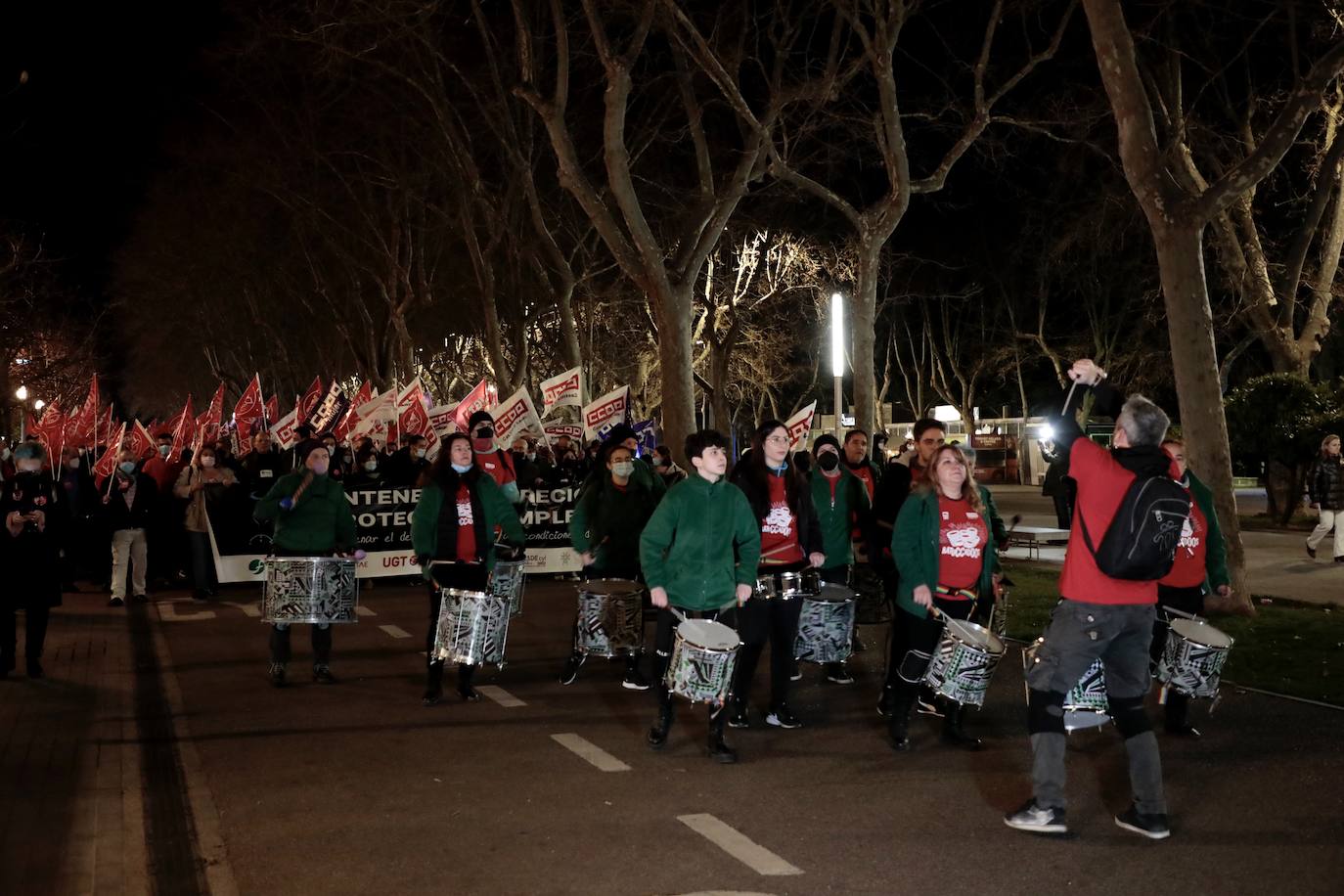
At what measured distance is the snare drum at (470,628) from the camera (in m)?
9.65

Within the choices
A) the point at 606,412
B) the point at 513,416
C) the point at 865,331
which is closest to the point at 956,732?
the point at 513,416

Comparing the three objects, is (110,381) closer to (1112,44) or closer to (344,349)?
(344,349)

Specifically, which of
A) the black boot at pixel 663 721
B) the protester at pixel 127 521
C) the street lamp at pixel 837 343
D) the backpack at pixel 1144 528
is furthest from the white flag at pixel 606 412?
the backpack at pixel 1144 528

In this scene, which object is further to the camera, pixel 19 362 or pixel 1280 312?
pixel 19 362

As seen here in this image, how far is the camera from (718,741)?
26.6 ft

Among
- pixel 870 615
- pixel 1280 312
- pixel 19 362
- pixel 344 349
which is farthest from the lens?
pixel 19 362

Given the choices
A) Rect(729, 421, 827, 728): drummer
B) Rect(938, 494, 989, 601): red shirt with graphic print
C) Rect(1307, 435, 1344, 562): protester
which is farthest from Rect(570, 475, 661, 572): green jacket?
Rect(1307, 435, 1344, 562): protester

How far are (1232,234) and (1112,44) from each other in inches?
461

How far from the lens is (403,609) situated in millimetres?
15758

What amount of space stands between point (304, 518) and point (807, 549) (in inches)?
150

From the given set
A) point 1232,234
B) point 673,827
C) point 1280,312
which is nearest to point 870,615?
point 673,827

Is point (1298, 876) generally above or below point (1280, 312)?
below

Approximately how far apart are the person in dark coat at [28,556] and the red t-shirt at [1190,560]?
325 inches

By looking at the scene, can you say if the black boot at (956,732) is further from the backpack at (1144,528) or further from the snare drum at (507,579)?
the snare drum at (507,579)
